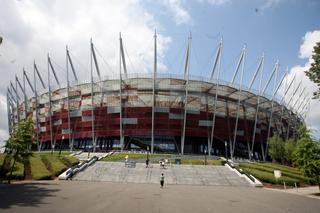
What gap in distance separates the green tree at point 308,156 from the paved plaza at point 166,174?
8771 millimetres

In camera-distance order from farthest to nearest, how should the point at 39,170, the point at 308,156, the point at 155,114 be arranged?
the point at 155,114, the point at 39,170, the point at 308,156

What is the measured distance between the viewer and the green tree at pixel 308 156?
99.7ft

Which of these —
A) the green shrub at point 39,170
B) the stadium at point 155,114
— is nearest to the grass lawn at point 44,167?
the green shrub at point 39,170

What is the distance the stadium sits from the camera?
74.9 m

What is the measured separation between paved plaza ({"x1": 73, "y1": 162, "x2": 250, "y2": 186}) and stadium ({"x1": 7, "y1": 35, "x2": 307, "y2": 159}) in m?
24.4

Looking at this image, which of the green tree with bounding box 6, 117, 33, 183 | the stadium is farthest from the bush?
the stadium

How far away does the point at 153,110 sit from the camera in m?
73.0

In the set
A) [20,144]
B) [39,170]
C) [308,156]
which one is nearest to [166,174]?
[39,170]

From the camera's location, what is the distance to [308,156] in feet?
102

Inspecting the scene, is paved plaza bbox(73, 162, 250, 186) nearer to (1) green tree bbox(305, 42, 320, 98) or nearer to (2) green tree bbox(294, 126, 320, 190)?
(2) green tree bbox(294, 126, 320, 190)

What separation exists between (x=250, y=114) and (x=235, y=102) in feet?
19.4

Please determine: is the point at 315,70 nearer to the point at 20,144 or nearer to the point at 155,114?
the point at 20,144

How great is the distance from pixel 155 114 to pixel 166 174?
33.2 m

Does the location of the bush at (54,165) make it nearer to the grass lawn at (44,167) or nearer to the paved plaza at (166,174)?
the grass lawn at (44,167)
